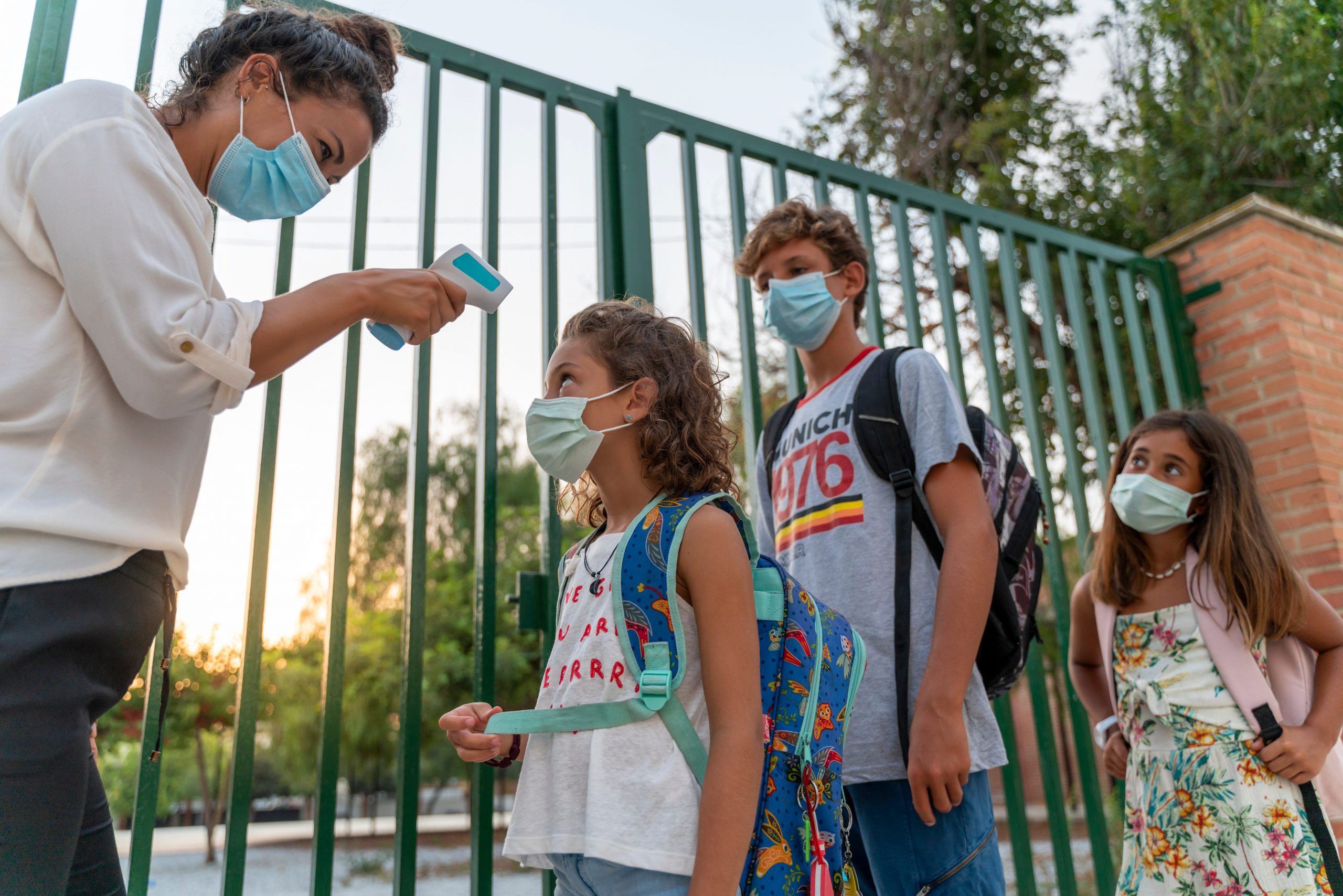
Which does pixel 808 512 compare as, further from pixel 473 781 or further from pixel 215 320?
pixel 215 320

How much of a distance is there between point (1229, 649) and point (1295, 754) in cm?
27

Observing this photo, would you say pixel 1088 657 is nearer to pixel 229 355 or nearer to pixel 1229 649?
pixel 1229 649

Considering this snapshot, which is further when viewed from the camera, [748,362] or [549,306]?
[748,362]

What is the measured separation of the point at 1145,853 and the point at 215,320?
2.43 metres

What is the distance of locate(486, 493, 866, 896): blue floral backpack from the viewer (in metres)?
1.41

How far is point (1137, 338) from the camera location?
4402 mm

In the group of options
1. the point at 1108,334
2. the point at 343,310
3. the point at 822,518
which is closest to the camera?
the point at 343,310

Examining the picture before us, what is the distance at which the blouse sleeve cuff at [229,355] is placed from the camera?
1.20 m

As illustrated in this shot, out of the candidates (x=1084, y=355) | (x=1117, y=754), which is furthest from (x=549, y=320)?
(x=1084, y=355)

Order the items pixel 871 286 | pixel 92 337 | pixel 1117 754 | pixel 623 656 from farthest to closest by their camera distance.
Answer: pixel 871 286
pixel 1117 754
pixel 623 656
pixel 92 337

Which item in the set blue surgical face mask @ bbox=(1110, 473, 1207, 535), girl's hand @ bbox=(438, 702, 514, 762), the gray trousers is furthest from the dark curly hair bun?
blue surgical face mask @ bbox=(1110, 473, 1207, 535)

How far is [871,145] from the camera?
10.0m

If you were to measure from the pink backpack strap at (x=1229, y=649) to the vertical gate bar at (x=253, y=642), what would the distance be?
228 centimetres

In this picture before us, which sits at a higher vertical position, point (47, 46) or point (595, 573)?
point (47, 46)
